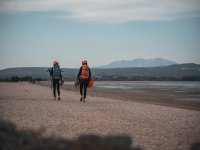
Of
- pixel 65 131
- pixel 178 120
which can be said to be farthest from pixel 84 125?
pixel 178 120

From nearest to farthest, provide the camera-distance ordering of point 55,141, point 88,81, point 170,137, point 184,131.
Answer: point 55,141 → point 170,137 → point 184,131 → point 88,81

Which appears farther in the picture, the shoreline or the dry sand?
the shoreline

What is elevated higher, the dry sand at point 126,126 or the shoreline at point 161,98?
the dry sand at point 126,126

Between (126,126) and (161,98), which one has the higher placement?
(126,126)

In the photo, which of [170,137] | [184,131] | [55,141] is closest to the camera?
[55,141]

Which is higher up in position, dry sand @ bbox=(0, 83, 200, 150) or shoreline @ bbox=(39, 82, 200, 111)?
dry sand @ bbox=(0, 83, 200, 150)

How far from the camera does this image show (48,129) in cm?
923

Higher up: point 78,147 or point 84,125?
point 78,147

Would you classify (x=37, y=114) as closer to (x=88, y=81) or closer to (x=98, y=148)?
(x=88, y=81)

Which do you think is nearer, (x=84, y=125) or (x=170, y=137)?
(x=170, y=137)

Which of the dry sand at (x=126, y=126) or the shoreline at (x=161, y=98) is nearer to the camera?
the dry sand at (x=126, y=126)

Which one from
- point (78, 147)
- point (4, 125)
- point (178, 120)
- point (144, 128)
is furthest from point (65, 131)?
point (78, 147)

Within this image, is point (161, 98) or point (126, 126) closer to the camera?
point (126, 126)

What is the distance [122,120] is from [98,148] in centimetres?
851
